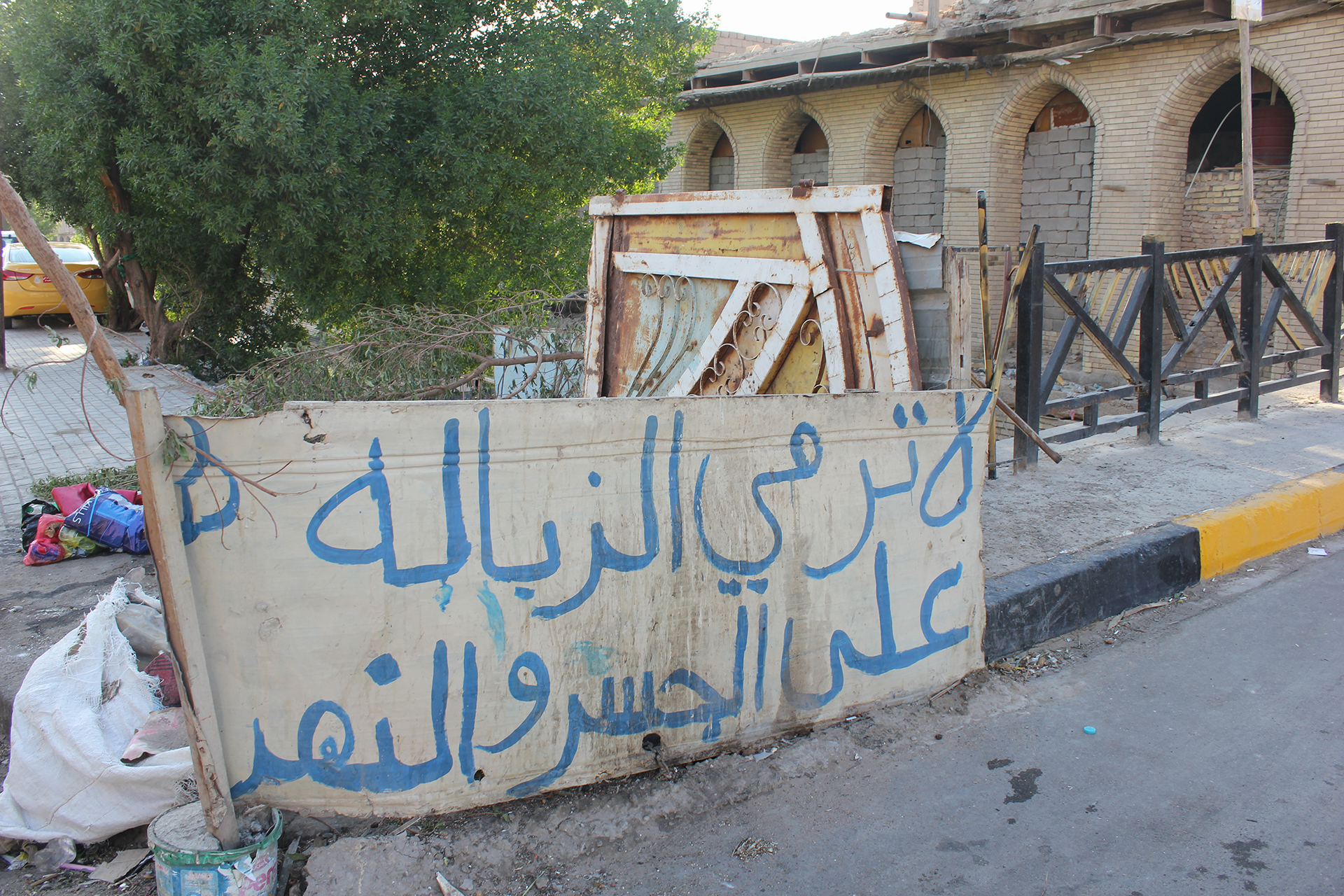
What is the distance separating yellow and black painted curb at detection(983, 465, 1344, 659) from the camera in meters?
4.01

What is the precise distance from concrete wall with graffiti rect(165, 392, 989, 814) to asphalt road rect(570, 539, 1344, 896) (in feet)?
1.19

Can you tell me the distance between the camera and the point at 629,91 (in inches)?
537

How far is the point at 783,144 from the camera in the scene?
19641 mm

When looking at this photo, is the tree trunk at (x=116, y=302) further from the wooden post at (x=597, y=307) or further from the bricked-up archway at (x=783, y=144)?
the bricked-up archway at (x=783, y=144)

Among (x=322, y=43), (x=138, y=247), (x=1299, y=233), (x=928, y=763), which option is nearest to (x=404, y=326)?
(x=928, y=763)

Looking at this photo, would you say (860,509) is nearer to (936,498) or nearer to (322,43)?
(936,498)

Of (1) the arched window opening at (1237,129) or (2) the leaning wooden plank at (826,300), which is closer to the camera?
(2) the leaning wooden plank at (826,300)

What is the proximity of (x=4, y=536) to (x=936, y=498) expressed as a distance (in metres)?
5.58

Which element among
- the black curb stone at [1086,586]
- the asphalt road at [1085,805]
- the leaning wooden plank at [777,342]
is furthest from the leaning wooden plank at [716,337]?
the asphalt road at [1085,805]

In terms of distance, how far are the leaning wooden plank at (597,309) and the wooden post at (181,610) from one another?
400cm

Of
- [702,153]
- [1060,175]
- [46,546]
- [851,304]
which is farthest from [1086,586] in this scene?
[702,153]

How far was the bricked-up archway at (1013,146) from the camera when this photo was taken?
14.9 metres

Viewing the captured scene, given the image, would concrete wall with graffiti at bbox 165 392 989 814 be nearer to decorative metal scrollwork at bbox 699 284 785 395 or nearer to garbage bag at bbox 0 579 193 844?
garbage bag at bbox 0 579 193 844

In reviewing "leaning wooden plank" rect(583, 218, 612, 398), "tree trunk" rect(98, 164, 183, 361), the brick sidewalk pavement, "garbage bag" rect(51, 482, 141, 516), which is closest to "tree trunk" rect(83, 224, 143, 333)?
"tree trunk" rect(98, 164, 183, 361)
